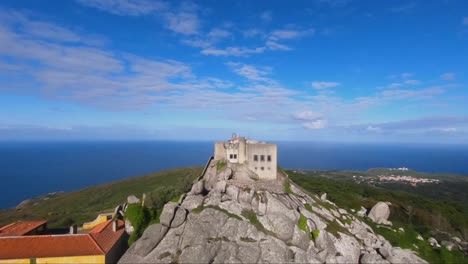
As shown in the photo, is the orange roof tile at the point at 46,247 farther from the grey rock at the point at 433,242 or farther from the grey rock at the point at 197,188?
the grey rock at the point at 433,242

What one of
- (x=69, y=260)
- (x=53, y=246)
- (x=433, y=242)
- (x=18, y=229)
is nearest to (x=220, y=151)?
(x=69, y=260)

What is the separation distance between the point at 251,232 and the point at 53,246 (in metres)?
23.3

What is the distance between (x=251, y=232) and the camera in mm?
35000

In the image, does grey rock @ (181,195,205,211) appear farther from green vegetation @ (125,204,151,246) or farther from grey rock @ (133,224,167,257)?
green vegetation @ (125,204,151,246)

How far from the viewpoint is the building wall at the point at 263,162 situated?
47062mm

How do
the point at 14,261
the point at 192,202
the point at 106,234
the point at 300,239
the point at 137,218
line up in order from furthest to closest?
the point at 192,202 < the point at 137,218 < the point at 300,239 < the point at 106,234 < the point at 14,261

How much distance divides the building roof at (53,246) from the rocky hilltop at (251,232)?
12.4ft

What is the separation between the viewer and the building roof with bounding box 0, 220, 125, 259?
2950 cm

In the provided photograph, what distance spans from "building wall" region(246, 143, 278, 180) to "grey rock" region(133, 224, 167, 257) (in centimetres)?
1842

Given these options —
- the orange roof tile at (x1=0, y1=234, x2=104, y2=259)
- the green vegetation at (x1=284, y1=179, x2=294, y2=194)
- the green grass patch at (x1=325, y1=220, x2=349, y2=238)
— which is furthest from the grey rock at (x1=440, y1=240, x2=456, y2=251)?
the orange roof tile at (x1=0, y1=234, x2=104, y2=259)

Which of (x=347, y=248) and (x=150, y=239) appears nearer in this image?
(x=150, y=239)

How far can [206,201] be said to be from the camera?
4006 cm

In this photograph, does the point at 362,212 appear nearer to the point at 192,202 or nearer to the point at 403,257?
the point at 403,257

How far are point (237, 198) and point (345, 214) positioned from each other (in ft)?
72.3
